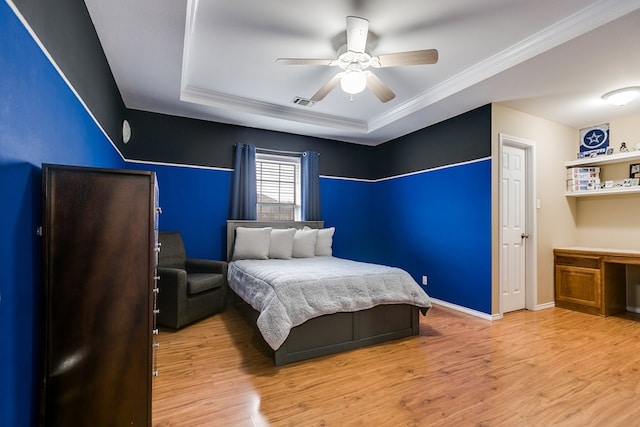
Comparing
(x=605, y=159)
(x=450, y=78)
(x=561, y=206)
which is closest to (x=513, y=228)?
(x=561, y=206)

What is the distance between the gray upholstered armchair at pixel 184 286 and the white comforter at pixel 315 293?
534mm

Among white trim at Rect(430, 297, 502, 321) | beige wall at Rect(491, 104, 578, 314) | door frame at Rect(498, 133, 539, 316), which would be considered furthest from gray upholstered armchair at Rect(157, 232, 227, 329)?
door frame at Rect(498, 133, 539, 316)

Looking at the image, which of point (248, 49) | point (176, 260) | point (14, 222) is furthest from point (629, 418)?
point (176, 260)

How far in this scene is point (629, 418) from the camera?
1772 mm

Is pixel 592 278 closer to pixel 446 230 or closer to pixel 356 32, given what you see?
pixel 446 230

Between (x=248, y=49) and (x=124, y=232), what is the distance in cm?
216

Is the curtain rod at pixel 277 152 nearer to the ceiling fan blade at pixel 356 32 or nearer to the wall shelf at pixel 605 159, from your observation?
the ceiling fan blade at pixel 356 32

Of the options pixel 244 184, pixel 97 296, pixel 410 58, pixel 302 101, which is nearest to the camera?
pixel 97 296

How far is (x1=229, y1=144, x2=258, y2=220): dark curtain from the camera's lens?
4.39 meters

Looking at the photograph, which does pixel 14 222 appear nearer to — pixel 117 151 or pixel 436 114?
pixel 117 151

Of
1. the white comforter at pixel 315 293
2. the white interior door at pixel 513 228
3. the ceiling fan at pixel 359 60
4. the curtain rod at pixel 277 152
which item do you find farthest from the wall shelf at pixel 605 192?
the curtain rod at pixel 277 152

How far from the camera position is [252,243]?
4.06m

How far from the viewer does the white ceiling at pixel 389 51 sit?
2.21 metres

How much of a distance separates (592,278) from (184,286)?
4811mm
